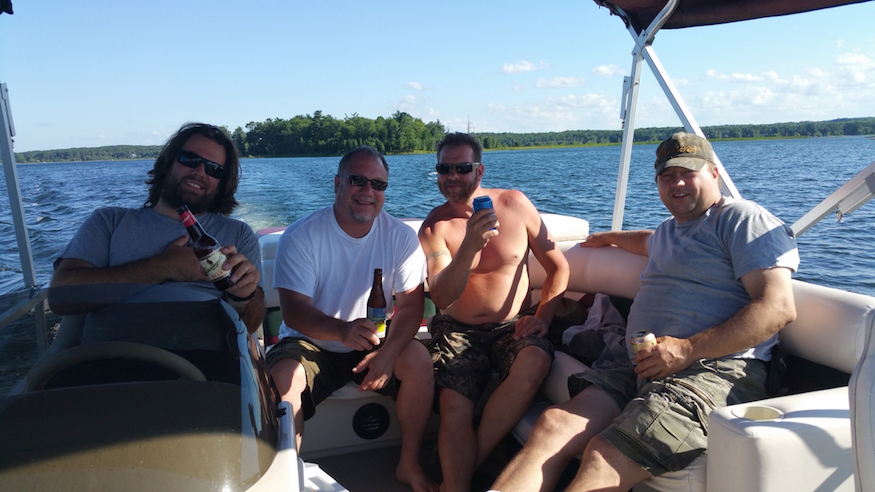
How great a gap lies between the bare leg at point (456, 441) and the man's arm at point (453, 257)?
483 millimetres

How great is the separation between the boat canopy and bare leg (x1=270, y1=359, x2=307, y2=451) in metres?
2.55

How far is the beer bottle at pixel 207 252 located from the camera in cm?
181

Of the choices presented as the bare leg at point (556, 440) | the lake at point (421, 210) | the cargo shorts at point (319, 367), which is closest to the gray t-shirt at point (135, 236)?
the cargo shorts at point (319, 367)

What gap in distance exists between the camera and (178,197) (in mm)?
2293

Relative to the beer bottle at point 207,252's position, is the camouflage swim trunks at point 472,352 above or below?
below

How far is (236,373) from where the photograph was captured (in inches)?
49.2

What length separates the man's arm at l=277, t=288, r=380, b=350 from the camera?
2.22m

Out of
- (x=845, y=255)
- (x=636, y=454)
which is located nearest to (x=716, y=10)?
(x=636, y=454)

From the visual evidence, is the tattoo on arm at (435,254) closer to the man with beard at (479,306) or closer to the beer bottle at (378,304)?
the man with beard at (479,306)

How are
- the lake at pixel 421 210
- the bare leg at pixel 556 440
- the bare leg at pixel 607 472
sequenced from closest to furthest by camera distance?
the bare leg at pixel 607 472 < the bare leg at pixel 556 440 < the lake at pixel 421 210

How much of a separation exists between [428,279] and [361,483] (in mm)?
959

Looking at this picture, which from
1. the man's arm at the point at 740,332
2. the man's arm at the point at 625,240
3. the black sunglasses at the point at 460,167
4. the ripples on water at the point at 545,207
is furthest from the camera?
the ripples on water at the point at 545,207

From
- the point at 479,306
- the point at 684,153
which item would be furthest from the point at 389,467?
the point at 684,153

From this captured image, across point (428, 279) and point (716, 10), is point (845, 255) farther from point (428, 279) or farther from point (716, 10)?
point (428, 279)
